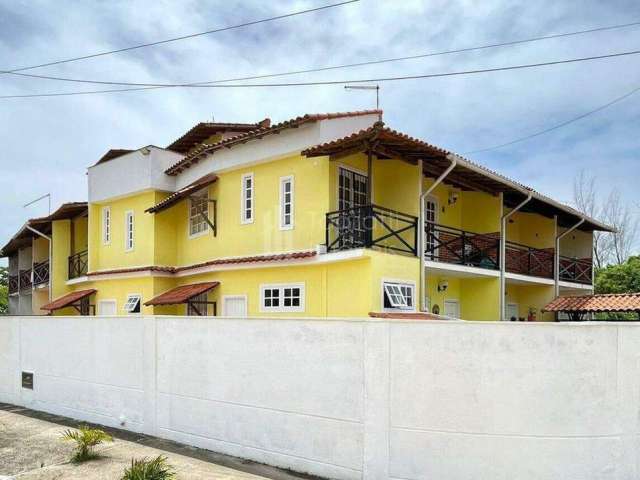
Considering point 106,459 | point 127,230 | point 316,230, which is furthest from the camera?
point 127,230

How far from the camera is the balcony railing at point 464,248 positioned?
47.3ft

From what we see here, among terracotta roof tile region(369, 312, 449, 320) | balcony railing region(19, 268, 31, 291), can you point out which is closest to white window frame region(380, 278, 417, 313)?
terracotta roof tile region(369, 312, 449, 320)

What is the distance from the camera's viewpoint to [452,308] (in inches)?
622

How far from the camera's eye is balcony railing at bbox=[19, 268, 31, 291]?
27.6 metres

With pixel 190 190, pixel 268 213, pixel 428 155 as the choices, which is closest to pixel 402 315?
pixel 428 155

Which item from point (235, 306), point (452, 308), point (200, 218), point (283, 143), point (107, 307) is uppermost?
point (283, 143)

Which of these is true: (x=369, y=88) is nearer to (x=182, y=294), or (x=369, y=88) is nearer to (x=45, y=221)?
(x=182, y=294)

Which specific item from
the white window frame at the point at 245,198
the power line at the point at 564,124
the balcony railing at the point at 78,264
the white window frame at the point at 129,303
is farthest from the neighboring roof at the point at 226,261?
the power line at the point at 564,124

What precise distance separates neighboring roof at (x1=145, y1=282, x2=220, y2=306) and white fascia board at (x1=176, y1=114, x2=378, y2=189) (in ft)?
11.0

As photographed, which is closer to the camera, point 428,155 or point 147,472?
point 147,472

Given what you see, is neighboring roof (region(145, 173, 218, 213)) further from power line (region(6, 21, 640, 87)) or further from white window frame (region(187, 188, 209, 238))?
power line (region(6, 21, 640, 87))

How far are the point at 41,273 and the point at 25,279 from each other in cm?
485

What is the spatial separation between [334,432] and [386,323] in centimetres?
175

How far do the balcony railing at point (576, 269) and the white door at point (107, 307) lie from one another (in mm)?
16561
